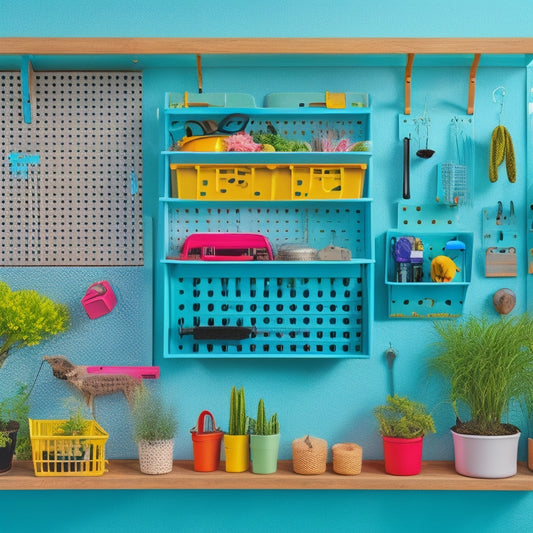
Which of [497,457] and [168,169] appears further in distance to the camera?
[168,169]

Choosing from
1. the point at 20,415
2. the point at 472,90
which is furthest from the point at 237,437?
the point at 472,90

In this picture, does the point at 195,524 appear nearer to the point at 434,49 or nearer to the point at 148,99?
the point at 148,99

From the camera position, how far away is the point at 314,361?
7.81 feet

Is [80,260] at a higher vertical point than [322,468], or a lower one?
higher

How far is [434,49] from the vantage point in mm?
2217

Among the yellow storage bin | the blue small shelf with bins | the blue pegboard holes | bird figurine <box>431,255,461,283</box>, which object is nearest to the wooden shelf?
the blue small shelf with bins

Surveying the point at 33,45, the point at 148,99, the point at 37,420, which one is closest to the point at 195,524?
the point at 37,420

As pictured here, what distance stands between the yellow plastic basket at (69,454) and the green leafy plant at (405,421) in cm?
85

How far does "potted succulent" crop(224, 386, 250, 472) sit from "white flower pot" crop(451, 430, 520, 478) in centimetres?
66

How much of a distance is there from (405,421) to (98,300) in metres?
1.03

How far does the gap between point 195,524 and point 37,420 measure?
24.4 inches

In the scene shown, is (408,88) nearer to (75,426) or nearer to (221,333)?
(221,333)

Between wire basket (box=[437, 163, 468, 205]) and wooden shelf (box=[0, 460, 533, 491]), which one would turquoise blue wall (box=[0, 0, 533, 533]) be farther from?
wooden shelf (box=[0, 460, 533, 491])

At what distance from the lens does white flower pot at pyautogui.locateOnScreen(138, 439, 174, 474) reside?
85.0 inches
